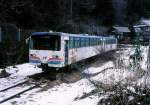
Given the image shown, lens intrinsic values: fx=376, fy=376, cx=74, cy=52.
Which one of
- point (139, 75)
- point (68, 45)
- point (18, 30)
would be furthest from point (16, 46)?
point (139, 75)

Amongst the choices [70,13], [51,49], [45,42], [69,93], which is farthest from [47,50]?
[70,13]

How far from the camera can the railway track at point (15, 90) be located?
13992 millimetres

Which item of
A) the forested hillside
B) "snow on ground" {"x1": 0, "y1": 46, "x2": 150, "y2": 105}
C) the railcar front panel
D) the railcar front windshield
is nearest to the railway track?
"snow on ground" {"x1": 0, "y1": 46, "x2": 150, "y2": 105}

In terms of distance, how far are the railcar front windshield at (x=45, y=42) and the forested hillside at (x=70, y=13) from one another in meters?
8.36

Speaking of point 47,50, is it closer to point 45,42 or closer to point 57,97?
point 45,42

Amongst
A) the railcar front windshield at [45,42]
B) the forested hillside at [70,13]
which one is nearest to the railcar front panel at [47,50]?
the railcar front windshield at [45,42]

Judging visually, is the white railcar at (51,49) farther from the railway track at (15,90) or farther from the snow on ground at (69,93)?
the snow on ground at (69,93)

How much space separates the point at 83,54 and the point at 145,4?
79.2 metres

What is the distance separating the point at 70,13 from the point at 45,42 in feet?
126

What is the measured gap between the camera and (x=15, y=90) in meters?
15.8

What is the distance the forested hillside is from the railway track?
40.9 feet

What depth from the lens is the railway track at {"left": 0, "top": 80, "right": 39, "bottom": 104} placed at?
45.9 feet

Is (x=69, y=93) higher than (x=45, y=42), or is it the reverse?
(x=45, y=42)

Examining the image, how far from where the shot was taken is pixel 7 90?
15.8 meters
